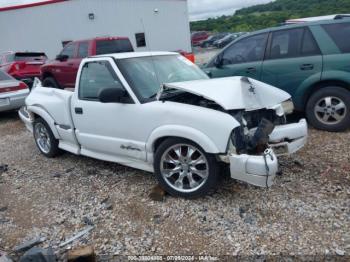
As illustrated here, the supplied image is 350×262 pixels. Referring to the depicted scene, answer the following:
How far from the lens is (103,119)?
13.3 ft

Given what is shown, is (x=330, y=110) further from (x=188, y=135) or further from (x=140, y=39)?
(x=140, y=39)

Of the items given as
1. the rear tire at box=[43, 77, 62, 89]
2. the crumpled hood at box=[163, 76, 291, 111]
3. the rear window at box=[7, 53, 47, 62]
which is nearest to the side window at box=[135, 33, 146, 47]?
the rear window at box=[7, 53, 47, 62]

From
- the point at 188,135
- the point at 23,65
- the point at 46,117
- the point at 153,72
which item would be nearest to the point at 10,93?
the point at 23,65

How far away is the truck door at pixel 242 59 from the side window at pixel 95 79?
2.24 meters

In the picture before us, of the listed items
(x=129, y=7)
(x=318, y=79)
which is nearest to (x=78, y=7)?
(x=129, y=7)

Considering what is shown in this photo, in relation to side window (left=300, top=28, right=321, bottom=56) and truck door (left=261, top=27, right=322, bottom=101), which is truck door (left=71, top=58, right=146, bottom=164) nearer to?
truck door (left=261, top=27, right=322, bottom=101)

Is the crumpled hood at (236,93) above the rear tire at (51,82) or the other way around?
above

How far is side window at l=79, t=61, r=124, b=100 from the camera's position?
4090 millimetres

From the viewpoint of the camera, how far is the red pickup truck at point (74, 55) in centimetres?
911

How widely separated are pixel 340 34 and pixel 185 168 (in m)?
3.61

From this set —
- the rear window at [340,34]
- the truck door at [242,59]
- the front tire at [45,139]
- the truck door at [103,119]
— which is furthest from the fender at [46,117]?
the rear window at [340,34]

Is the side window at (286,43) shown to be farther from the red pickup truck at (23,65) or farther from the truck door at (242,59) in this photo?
the red pickup truck at (23,65)

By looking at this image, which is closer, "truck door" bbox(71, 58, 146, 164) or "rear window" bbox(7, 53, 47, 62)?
"truck door" bbox(71, 58, 146, 164)

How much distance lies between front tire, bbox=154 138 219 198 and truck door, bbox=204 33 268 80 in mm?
2616
